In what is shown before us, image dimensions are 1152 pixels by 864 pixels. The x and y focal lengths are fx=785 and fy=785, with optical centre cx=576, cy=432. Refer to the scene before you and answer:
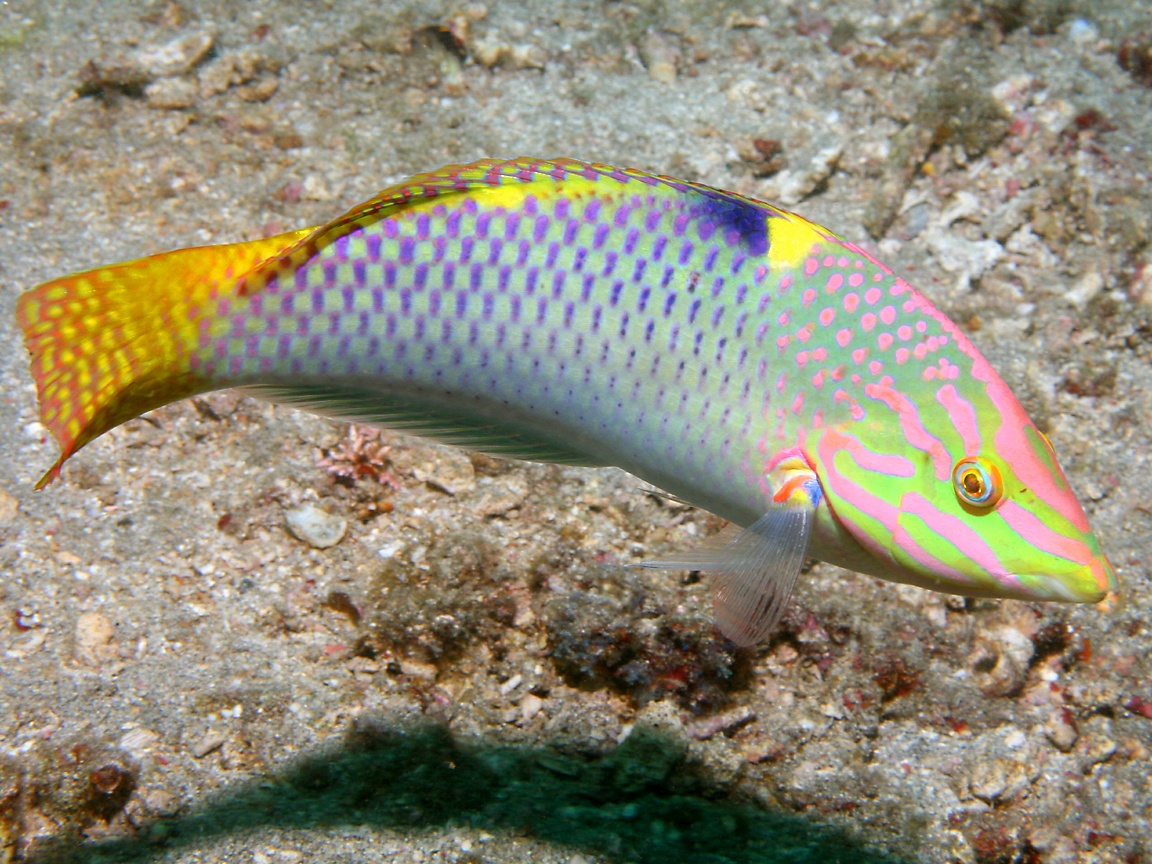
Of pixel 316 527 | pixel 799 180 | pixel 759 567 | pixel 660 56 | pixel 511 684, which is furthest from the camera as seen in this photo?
pixel 660 56

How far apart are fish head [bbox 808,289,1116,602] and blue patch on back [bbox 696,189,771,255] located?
43 cm

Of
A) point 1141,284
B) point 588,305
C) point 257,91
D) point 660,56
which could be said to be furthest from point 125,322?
point 1141,284

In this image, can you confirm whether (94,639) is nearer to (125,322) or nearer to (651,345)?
(125,322)

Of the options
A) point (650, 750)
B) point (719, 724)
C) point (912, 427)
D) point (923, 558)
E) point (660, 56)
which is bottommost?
point (650, 750)

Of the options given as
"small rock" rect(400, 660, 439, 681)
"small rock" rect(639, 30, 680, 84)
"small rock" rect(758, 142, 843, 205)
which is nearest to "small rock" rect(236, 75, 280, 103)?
"small rock" rect(639, 30, 680, 84)

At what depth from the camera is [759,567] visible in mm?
1877

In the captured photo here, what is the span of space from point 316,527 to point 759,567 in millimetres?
2228

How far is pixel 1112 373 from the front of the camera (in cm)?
394

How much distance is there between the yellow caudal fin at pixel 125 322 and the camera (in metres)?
1.94

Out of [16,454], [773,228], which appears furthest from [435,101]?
[773,228]

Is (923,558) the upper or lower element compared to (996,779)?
upper

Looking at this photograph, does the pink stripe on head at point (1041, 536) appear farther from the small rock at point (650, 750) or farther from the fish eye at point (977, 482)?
the small rock at point (650, 750)

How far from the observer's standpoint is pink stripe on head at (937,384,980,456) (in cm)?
181

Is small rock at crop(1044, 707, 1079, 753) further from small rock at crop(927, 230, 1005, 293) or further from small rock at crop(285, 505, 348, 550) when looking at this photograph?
small rock at crop(285, 505, 348, 550)
